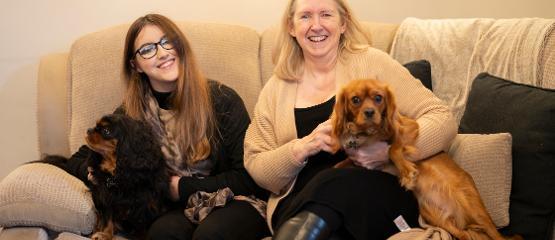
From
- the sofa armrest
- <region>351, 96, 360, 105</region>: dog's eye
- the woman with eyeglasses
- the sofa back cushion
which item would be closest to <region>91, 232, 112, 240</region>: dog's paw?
the woman with eyeglasses

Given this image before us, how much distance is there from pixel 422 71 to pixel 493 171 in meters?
0.72

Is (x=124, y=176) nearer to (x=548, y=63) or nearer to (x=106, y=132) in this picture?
(x=106, y=132)

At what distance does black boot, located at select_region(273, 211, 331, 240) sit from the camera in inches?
65.4

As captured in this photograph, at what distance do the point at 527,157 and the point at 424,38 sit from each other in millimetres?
929

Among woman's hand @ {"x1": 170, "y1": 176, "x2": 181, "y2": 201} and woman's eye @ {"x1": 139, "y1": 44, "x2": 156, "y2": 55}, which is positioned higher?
woman's eye @ {"x1": 139, "y1": 44, "x2": 156, "y2": 55}

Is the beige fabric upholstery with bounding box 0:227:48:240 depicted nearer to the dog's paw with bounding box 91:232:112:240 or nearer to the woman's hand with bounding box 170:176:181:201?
the dog's paw with bounding box 91:232:112:240

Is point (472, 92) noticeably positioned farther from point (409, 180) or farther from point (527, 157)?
point (409, 180)

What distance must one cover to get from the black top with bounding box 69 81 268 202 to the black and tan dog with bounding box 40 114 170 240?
A: 0.48 ft

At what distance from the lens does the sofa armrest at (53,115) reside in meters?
2.58

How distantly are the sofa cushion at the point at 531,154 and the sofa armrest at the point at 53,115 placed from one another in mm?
1877

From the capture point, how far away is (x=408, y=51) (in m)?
2.69

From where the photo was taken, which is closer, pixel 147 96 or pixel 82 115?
pixel 147 96

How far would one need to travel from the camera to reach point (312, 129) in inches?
85.4

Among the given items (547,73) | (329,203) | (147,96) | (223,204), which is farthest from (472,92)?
(147,96)
